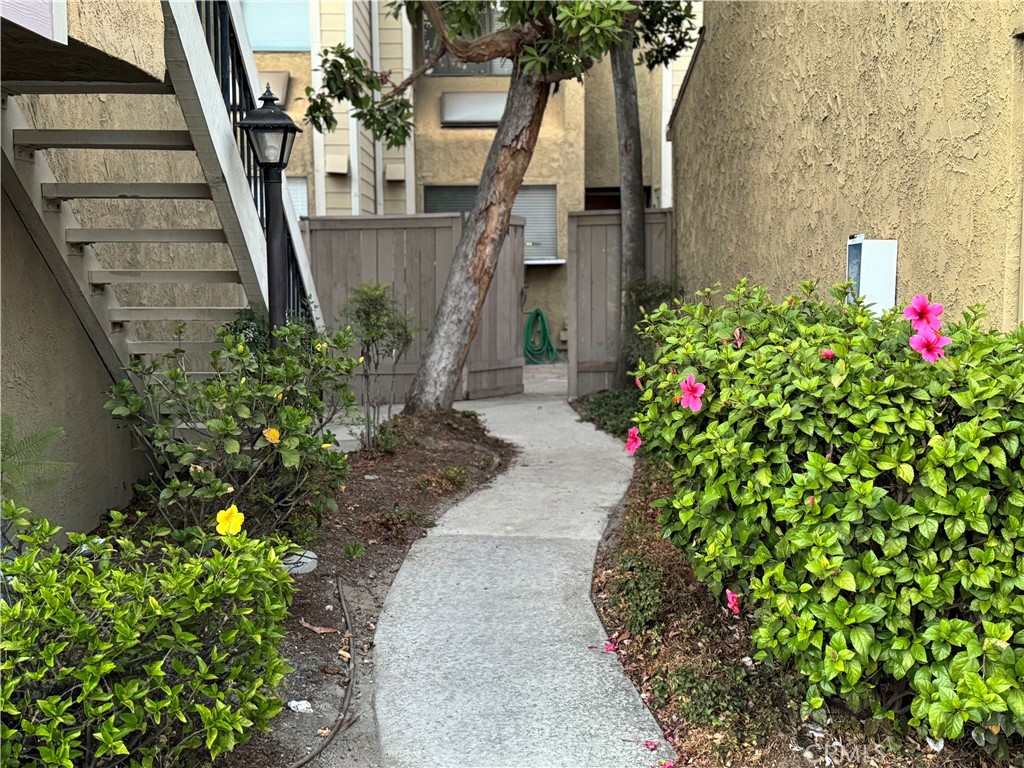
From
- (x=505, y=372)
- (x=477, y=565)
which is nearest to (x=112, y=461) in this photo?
(x=477, y=565)

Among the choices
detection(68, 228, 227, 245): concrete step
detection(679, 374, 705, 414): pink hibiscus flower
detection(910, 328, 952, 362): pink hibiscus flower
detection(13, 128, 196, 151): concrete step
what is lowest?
detection(679, 374, 705, 414): pink hibiscus flower

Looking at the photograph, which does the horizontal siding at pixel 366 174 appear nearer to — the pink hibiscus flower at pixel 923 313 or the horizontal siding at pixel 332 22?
the horizontal siding at pixel 332 22

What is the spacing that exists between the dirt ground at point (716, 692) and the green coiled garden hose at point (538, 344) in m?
12.4

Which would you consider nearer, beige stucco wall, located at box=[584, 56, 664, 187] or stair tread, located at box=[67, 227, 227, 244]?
stair tread, located at box=[67, 227, 227, 244]

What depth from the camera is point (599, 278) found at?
10844mm

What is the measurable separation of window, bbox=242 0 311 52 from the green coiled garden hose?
6.40 meters

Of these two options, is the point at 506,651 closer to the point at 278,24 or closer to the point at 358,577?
the point at 358,577

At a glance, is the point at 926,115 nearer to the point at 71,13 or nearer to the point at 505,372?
the point at 71,13

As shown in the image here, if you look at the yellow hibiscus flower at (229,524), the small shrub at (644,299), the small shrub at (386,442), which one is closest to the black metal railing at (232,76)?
the small shrub at (386,442)

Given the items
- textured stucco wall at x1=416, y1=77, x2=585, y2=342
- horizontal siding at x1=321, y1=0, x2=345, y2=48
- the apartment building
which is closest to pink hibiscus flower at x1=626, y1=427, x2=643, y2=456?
the apartment building

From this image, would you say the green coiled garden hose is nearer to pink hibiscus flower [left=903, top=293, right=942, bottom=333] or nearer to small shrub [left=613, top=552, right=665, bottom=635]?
small shrub [left=613, top=552, right=665, bottom=635]

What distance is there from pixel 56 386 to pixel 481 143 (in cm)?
1128

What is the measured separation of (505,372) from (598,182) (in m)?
6.89

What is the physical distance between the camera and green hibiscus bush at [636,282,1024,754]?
112 inches
